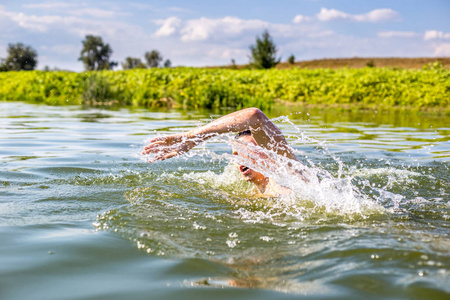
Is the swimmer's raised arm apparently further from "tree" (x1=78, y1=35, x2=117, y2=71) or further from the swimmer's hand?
"tree" (x1=78, y1=35, x2=117, y2=71)

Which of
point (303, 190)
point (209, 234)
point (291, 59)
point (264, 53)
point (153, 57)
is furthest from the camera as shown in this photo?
point (153, 57)

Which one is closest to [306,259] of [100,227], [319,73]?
[100,227]

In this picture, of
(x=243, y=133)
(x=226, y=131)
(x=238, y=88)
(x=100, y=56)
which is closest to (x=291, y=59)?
(x=238, y=88)

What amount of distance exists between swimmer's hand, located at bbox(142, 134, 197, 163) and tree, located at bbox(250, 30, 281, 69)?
3130 cm

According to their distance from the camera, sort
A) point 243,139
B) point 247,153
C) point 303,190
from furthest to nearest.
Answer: point 243,139, point 247,153, point 303,190

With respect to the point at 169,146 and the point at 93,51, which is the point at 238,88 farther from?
the point at 93,51

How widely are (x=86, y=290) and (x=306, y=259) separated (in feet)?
3.70

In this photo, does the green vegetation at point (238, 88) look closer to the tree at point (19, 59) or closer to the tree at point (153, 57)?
the tree at point (19, 59)

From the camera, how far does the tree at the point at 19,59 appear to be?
36094 mm

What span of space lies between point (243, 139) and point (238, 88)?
1822cm

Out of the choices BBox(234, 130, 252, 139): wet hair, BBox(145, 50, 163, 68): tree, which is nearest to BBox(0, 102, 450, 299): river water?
BBox(234, 130, 252, 139): wet hair

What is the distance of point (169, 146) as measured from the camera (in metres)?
3.90

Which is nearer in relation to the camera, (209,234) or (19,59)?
(209,234)

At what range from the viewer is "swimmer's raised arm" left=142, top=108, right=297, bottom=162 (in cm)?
382
